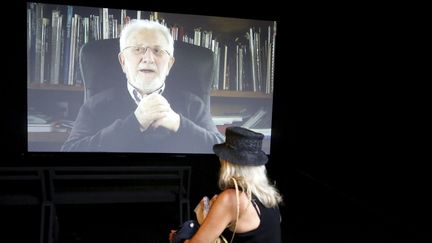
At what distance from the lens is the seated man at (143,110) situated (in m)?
4.22

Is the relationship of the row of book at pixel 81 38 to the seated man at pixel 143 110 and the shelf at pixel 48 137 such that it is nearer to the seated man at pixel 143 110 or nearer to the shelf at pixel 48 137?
the seated man at pixel 143 110

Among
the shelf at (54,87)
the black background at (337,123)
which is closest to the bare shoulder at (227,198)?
the black background at (337,123)

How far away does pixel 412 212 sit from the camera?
9.59 feet

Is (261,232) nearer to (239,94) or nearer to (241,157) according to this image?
(241,157)

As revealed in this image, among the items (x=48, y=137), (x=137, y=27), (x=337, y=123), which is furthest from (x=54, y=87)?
(x=337, y=123)

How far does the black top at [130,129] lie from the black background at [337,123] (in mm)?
186

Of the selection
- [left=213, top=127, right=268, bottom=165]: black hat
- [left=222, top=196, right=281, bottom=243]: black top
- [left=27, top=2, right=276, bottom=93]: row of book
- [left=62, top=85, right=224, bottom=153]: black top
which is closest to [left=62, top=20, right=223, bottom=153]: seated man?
[left=62, top=85, right=224, bottom=153]: black top

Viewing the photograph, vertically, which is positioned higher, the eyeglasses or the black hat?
the eyeglasses

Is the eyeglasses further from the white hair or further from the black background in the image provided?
the black background

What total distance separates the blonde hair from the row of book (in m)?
2.84

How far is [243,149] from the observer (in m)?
1.65

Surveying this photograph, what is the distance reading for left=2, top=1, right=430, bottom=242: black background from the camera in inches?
119

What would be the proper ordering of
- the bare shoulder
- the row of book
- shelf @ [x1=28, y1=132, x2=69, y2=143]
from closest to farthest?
the bare shoulder → the row of book → shelf @ [x1=28, y1=132, x2=69, y2=143]

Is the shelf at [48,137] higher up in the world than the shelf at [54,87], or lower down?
lower down
